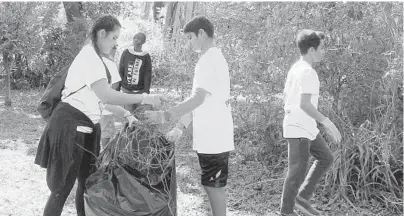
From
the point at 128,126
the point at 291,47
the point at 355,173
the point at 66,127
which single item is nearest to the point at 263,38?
the point at 291,47

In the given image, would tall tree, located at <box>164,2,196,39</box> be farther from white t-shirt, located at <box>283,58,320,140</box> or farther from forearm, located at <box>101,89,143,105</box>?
forearm, located at <box>101,89,143,105</box>

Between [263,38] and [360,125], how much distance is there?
1.36 m

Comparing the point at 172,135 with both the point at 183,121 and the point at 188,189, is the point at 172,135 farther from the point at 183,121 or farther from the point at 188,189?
the point at 188,189

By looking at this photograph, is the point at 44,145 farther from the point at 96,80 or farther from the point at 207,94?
the point at 207,94

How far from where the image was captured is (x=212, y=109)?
3.61m

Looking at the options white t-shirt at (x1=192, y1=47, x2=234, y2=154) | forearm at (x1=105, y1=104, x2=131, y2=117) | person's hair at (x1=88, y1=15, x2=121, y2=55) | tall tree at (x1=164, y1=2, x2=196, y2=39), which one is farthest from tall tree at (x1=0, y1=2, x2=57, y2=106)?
white t-shirt at (x1=192, y1=47, x2=234, y2=154)

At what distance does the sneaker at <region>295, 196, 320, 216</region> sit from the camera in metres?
4.46

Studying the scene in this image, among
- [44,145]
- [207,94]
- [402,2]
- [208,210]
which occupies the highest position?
[402,2]

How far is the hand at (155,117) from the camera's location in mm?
3484

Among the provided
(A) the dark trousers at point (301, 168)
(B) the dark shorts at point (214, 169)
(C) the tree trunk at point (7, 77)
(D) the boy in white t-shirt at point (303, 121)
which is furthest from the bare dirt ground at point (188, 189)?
(C) the tree trunk at point (7, 77)

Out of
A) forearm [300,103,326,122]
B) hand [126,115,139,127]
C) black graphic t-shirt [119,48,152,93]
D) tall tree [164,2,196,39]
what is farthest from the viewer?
tall tree [164,2,196,39]

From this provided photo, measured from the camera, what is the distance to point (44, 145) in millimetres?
3445

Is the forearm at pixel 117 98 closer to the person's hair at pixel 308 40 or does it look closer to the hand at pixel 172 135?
the hand at pixel 172 135

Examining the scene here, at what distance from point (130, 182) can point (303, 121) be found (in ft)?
5.02
